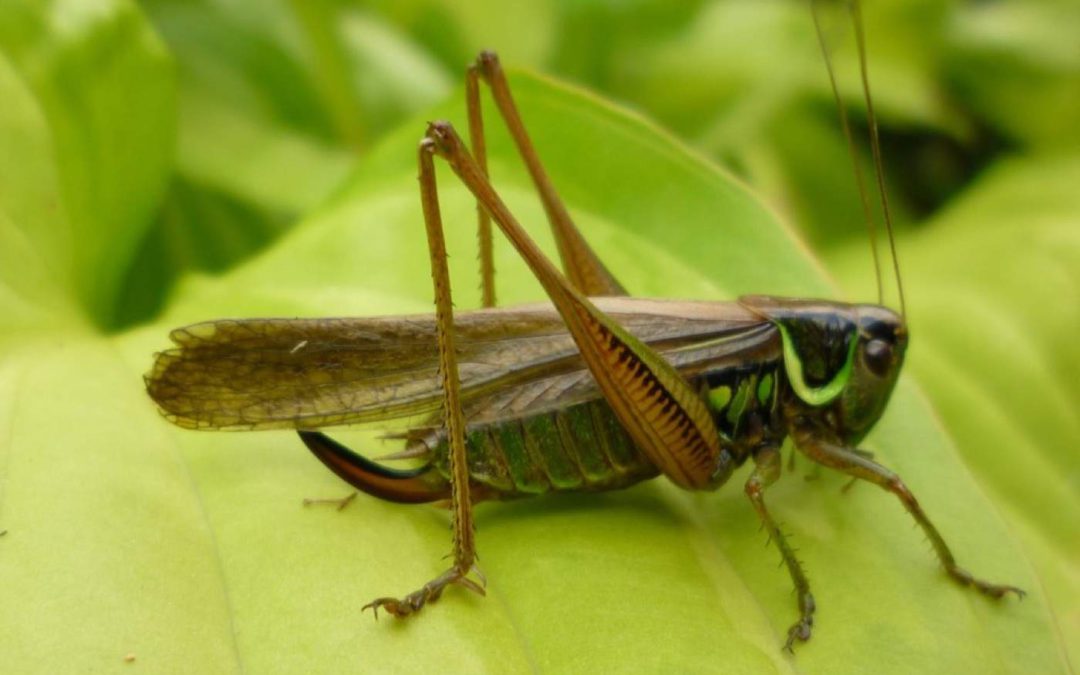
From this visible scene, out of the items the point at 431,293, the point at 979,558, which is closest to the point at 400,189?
the point at 431,293

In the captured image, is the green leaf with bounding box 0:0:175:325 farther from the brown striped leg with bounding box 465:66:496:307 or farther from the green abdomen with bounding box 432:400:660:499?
the green abdomen with bounding box 432:400:660:499

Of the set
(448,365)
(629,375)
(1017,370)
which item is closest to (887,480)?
(629,375)

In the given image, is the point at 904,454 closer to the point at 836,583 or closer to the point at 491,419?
the point at 836,583

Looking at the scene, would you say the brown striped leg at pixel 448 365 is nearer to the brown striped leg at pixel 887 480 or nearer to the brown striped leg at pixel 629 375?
the brown striped leg at pixel 629 375

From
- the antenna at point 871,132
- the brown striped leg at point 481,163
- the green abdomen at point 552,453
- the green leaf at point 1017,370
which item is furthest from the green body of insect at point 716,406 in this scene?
the green leaf at point 1017,370

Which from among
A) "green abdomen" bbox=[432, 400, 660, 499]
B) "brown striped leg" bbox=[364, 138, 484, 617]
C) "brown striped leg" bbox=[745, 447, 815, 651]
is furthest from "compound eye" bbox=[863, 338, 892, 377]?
"brown striped leg" bbox=[364, 138, 484, 617]

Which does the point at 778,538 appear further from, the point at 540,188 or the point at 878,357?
the point at 540,188
